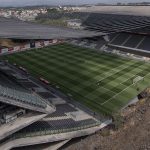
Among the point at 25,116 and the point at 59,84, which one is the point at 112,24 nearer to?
the point at 59,84

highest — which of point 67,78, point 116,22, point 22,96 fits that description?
point 116,22

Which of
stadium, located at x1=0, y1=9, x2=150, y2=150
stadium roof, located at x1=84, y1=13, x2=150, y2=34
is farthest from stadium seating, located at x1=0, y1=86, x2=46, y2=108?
stadium roof, located at x1=84, y1=13, x2=150, y2=34

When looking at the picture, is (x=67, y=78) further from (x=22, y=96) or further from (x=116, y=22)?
(x=22, y=96)

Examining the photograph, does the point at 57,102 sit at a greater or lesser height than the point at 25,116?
lesser

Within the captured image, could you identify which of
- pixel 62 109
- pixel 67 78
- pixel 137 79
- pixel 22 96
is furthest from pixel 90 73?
pixel 22 96

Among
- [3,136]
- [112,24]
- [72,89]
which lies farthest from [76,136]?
[112,24]

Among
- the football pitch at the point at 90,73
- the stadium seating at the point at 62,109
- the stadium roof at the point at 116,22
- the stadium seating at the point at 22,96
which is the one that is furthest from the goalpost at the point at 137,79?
the stadium seating at the point at 22,96

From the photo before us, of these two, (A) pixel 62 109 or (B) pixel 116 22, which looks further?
(B) pixel 116 22
